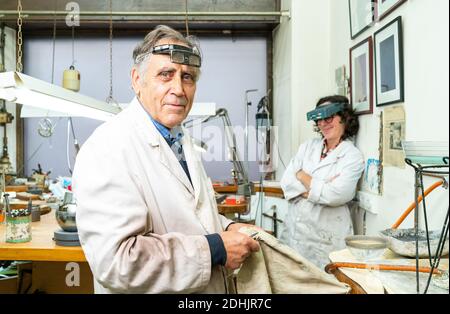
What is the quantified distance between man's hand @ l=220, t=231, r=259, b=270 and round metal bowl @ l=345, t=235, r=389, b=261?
1.36ft

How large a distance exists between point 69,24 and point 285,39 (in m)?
1.94

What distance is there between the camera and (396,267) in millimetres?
1039

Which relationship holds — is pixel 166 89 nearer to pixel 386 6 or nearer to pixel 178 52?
pixel 178 52

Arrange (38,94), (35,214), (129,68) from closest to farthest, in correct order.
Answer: (38,94)
(35,214)
(129,68)

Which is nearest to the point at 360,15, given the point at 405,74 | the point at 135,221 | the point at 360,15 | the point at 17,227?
the point at 360,15

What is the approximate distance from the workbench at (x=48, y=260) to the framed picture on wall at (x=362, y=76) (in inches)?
57.8

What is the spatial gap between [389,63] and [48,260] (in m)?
1.53

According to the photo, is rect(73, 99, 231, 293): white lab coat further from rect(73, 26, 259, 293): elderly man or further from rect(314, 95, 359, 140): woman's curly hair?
rect(314, 95, 359, 140): woman's curly hair

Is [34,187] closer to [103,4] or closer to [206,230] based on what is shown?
[103,4]

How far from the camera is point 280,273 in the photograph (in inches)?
37.4

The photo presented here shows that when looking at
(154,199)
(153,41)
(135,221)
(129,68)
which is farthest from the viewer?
(129,68)

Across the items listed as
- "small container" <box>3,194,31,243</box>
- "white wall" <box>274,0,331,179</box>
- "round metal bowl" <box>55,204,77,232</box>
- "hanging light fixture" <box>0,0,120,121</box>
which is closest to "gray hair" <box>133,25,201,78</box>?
"hanging light fixture" <box>0,0,120,121</box>

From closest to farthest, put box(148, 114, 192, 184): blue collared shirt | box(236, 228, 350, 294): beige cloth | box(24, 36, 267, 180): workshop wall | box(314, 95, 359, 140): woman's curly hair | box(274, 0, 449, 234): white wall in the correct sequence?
box(236, 228, 350, 294): beige cloth → box(148, 114, 192, 184): blue collared shirt → box(274, 0, 449, 234): white wall → box(314, 95, 359, 140): woman's curly hair → box(24, 36, 267, 180): workshop wall

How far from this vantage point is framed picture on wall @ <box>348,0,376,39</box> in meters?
1.91
